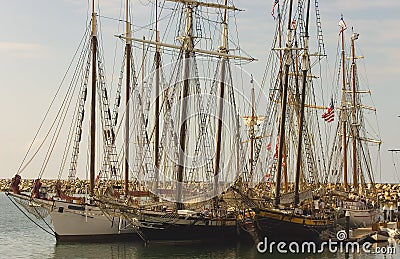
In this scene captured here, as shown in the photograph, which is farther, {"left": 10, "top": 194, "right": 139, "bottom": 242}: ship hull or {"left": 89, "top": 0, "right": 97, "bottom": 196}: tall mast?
{"left": 89, "top": 0, "right": 97, "bottom": 196}: tall mast

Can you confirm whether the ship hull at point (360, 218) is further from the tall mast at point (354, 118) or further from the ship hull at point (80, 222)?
the ship hull at point (80, 222)

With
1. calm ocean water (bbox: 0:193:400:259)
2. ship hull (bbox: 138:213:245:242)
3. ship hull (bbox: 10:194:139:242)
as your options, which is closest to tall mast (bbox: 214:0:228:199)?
ship hull (bbox: 138:213:245:242)

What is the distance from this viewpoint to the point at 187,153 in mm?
54844

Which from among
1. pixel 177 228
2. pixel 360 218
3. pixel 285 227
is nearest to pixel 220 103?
pixel 177 228

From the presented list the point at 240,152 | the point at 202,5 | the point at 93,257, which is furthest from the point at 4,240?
the point at 202,5

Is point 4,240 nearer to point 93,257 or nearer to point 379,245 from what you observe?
point 93,257

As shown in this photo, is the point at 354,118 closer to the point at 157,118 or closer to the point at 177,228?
the point at 157,118

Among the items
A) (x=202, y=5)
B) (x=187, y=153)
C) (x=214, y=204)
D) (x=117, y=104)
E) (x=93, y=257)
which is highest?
(x=202, y=5)

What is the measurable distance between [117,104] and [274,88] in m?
13.7
